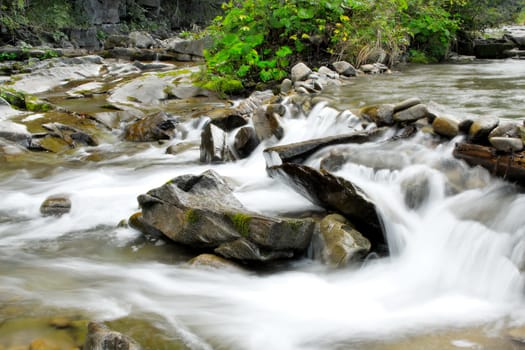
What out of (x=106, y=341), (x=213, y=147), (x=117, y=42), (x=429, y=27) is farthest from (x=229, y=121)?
(x=117, y=42)

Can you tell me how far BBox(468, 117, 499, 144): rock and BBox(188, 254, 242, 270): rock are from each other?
2.64 metres

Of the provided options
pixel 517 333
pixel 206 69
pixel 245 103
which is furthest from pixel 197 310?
pixel 206 69

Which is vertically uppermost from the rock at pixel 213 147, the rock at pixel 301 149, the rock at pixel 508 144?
the rock at pixel 508 144

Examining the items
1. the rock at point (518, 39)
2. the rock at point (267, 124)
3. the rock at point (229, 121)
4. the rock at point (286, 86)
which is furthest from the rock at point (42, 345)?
the rock at point (518, 39)

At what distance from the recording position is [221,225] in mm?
4039

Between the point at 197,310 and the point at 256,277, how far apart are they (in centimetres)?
63

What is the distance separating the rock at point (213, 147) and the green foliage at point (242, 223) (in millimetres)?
2827

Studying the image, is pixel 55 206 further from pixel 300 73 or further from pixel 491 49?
pixel 491 49

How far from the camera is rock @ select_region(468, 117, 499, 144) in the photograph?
445 cm

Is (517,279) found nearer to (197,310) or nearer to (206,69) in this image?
(197,310)

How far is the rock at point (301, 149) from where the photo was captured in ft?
18.2

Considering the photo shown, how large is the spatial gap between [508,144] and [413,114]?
1604mm

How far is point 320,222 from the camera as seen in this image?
164 inches

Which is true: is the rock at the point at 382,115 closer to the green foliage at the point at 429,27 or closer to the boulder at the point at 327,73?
the boulder at the point at 327,73
